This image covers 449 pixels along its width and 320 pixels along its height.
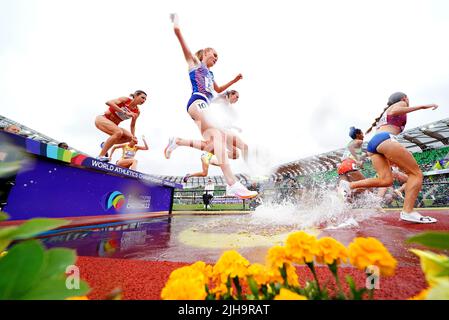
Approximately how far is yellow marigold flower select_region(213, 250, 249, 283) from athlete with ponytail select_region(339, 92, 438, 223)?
3.03 m

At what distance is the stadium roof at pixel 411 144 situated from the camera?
48.2 feet

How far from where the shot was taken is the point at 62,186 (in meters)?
3.28

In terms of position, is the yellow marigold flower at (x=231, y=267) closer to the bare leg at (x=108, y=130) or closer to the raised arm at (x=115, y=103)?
the bare leg at (x=108, y=130)

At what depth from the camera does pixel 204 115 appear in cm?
349

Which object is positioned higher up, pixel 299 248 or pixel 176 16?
pixel 176 16

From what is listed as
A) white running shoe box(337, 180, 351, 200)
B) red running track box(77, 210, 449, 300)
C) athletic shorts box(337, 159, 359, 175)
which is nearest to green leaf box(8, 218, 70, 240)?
red running track box(77, 210, 449, 300)

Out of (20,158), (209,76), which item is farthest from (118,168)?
(209,76)

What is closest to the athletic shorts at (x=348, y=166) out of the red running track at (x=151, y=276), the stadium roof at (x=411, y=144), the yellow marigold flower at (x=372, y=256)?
the red running track at (x=151, y=276)

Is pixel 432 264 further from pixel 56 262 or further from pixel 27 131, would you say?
pixel 27 131

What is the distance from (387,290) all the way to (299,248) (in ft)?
2.20

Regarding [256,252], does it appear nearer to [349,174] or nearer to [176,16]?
[176,16]

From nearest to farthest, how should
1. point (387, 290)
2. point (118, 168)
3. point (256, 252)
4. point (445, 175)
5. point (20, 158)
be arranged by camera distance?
1. point (387, 290)
2. point (256, 252)
3. point (20, 158)
4. point (118, 168)
5. point (445, 175)

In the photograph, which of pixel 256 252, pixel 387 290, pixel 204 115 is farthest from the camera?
pixel 204 115
